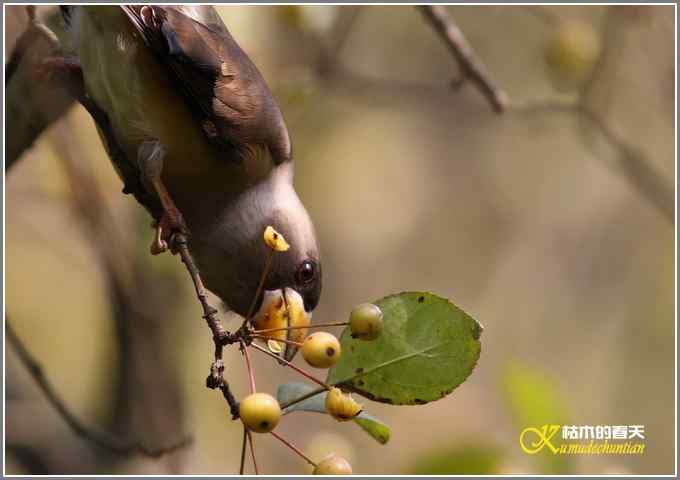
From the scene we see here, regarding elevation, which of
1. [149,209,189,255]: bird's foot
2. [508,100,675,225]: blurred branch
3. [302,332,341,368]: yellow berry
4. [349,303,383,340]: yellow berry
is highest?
[349,303,383,340]: yellow berry

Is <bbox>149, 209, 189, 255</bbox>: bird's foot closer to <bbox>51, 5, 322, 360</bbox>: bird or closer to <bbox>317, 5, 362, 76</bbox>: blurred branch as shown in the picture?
<bbox>51, 5, 322, 360</bbox>: bird

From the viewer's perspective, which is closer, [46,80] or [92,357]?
[46,80]

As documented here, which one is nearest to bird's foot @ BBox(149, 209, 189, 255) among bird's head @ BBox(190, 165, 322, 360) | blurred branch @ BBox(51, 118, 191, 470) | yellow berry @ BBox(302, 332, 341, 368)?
bird's head @ BBox(190, 165, 322, 360)

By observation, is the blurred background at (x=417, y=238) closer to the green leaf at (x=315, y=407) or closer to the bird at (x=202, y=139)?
the bird at (x=202, y=139)

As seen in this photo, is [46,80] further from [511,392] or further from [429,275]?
[429,275]

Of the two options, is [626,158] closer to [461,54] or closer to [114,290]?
[461,54]

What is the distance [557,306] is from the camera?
7.69m

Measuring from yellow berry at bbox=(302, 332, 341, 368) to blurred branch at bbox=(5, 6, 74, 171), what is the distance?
164cm

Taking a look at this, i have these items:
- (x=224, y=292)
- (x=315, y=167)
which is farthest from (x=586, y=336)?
(x=224, y=292)

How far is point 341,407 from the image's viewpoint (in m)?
2.45

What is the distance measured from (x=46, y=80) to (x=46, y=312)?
11.5 feet

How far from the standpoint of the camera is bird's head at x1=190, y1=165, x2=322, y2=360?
3.33 m

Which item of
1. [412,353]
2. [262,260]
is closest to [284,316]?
[262,260]

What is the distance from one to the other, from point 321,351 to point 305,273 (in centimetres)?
107
